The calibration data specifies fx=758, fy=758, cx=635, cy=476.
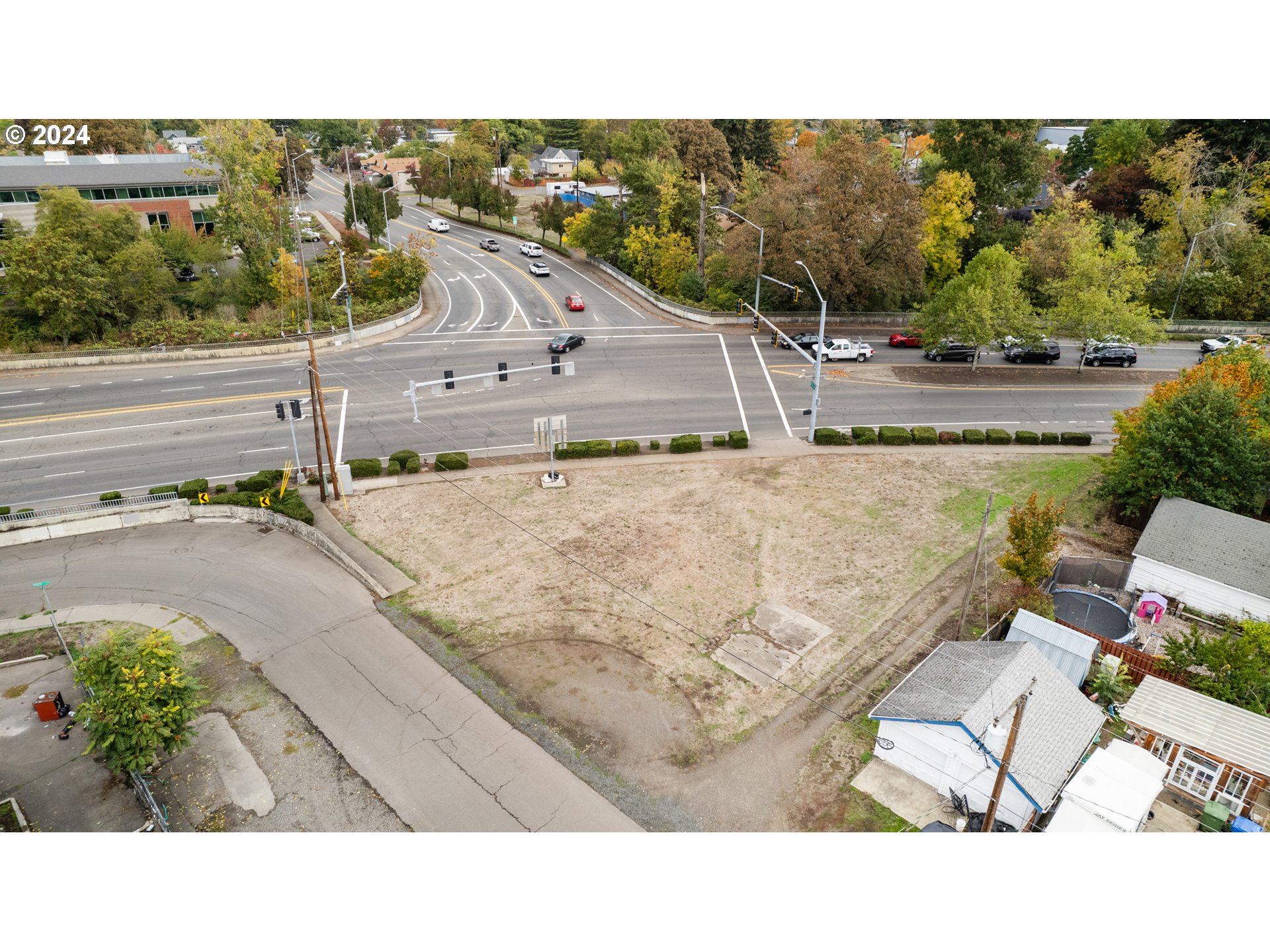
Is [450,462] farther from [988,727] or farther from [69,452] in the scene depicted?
[988,727]

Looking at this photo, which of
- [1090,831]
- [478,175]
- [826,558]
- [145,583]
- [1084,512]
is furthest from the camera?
[478,175]

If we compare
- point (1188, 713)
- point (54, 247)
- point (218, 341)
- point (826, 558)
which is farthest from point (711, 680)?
point (54, 247)

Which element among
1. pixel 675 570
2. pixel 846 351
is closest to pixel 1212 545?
pixel 675 570

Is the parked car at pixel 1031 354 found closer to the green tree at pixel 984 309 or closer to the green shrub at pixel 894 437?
the green tree at pixel 984 309

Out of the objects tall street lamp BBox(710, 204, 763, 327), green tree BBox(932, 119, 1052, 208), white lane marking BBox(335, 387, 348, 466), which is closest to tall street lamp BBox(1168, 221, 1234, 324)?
green tree BBox(932, 119, 1052, 208)

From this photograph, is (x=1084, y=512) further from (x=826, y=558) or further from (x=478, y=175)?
(x=478, y=175)

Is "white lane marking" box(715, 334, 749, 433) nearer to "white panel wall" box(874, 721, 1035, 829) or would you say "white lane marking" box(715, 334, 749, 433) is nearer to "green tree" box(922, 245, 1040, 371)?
"green tree" box(922, 245, 1040, 371)
